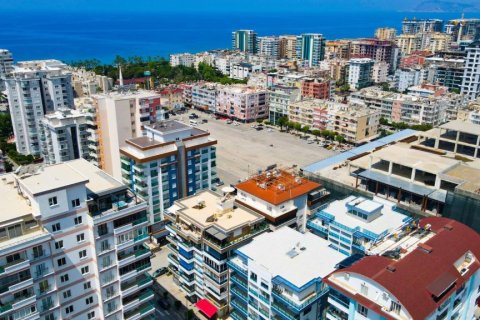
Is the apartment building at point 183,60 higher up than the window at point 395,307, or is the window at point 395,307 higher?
the apartment building at point 183,60

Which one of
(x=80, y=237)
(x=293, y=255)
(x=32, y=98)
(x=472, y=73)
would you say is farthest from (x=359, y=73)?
(x=80, y=237)

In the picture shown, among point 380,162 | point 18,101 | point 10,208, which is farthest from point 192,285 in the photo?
point 18,101

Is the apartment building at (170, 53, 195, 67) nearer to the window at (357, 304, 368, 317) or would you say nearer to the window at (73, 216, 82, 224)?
the window at (73, 216, 82, 224)

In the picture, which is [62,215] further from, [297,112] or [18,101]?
[297,112]

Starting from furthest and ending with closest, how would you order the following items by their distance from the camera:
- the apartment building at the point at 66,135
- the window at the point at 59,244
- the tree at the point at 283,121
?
the tree at the point at 283,121 < the apartment building at the point at 66,135 < the window at the point at 59,244

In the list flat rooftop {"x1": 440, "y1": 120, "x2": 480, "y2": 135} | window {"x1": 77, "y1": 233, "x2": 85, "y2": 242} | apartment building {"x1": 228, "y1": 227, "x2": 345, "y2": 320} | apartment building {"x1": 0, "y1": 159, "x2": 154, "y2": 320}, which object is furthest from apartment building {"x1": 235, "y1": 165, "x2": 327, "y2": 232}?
flat rooftop {"x1": 440, "y1": 120, "x2": 480, "y2": 135}

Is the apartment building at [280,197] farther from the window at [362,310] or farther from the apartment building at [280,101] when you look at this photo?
the apartment building at [280,101]

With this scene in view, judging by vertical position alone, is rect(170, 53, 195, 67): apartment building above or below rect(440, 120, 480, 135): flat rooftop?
above

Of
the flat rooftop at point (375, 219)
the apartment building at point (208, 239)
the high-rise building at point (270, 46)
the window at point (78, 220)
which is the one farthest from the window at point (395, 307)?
the high-rise building at point (270, 46)
